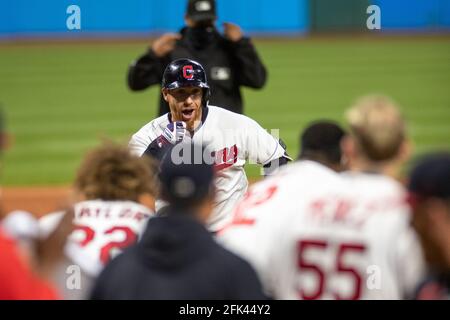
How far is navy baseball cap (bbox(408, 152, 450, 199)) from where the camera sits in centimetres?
317

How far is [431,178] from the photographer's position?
10.5ft

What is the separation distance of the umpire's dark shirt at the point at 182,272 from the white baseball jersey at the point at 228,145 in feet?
9.70

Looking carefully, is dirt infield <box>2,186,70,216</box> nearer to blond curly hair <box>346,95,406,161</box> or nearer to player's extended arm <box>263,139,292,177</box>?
player's extended arm <box>263,139,292,177</box>

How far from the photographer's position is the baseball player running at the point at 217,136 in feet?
21.2

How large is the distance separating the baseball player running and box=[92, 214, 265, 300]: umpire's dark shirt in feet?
9.52

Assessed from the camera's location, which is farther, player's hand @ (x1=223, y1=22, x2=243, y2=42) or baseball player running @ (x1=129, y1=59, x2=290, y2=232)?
player's hand @ (x1=223, y1=22, x2=243, y2=42)

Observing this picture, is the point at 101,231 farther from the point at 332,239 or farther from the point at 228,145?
the point at 228,145

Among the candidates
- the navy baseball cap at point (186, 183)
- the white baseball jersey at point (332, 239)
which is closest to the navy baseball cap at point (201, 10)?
the white baseball jersey at point (332, 239)

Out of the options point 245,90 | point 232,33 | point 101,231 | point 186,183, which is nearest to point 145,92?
point 245,90

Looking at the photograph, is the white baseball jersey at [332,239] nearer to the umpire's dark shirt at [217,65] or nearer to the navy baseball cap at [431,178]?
the navy baseball cap at [431,178]

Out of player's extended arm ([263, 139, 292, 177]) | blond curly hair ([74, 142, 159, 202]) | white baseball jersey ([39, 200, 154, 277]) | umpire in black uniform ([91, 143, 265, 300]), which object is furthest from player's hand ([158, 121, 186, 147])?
umpire in black uniform ([91, 143, 265, 300])

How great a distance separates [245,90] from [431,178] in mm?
18117

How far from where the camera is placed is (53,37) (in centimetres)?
2803

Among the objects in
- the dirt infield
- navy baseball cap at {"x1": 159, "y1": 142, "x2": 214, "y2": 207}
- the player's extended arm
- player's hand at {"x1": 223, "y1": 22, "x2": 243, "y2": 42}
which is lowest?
the dirt infield
